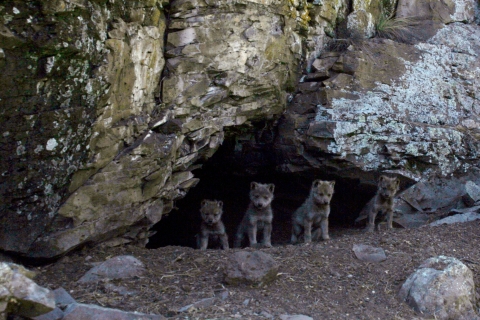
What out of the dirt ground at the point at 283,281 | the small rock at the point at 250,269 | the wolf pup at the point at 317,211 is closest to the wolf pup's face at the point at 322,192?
the wolf pup at the point at 317,211

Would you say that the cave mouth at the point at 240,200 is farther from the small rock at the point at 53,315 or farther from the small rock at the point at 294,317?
the small rock at the point at 53,315

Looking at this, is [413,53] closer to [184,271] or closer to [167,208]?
[167,208]

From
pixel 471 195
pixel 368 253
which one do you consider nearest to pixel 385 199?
pixel 471 195

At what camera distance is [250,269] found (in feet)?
17.3

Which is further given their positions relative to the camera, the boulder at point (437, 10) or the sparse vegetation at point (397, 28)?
the boulder at point (437, 10)

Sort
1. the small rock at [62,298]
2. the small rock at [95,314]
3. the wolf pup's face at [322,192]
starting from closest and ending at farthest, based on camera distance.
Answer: the small rock at [95,314] < the small rock at [62,298] < the wolf pup's face at [322,192]

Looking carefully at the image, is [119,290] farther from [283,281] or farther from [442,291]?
[442,291]

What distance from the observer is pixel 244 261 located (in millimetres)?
5316

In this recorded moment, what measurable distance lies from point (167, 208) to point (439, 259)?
400 centimetres

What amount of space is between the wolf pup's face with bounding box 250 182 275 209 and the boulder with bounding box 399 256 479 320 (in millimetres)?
3634

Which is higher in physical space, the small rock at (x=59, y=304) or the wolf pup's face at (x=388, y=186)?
the wolf pup's face at (x=388, y=186)

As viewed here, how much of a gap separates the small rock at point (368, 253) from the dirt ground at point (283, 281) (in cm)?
8

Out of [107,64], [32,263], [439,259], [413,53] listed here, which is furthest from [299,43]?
[32,263]

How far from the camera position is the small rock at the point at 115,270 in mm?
5457
